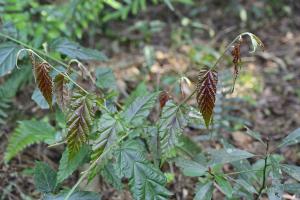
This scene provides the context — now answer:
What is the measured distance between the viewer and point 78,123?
156 cm

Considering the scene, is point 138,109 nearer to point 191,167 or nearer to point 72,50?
point 191,167

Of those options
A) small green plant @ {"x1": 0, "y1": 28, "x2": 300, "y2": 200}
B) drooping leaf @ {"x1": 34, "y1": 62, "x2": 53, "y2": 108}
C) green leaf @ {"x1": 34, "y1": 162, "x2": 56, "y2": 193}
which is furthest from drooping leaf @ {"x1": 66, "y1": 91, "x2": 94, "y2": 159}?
green leaf @ {"x1": 34, "y1": 162, "x2": 56, "y2": 193}

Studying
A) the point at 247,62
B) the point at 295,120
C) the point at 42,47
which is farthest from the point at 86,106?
the point at 247,62

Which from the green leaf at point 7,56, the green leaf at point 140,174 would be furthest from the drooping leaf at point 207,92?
the green leaf at point 7,56

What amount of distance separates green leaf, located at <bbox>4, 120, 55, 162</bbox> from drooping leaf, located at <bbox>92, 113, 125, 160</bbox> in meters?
0.60

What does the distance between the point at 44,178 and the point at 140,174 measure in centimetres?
43

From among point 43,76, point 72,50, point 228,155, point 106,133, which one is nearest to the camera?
point 43,76

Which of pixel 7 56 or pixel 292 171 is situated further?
pixel 7 56

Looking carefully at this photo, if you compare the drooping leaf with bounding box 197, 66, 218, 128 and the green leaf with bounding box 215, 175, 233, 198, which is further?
the green leaf with bounding box 215, 175, 233, 198

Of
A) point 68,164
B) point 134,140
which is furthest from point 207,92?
point 68,164

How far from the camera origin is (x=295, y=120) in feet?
10.2

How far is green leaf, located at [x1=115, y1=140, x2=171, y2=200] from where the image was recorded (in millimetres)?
1625

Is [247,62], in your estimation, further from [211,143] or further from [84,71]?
[84,71]

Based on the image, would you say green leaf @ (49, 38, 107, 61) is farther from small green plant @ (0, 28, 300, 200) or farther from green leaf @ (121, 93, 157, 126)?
green leaf @ (121, 93, 157, 126)
